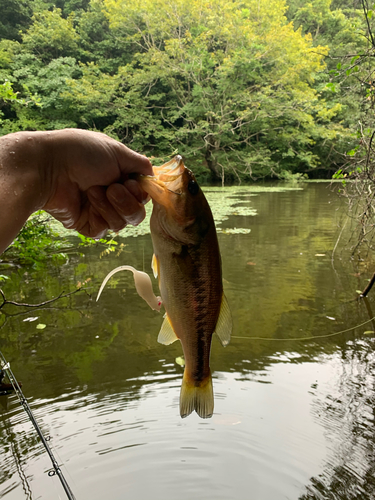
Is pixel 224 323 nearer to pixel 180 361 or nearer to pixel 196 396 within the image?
pixel 196 396

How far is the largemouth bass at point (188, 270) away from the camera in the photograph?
4.16 feet

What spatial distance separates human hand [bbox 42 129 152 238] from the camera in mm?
1417

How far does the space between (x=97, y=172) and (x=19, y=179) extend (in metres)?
0.28

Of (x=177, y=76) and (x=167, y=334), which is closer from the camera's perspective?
(x=167, y=334)

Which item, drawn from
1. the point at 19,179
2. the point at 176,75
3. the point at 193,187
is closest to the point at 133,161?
the point at 193,187

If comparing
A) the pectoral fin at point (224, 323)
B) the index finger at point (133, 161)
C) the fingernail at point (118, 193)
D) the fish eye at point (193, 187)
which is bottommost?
the pectoral fin at point (224, 323)

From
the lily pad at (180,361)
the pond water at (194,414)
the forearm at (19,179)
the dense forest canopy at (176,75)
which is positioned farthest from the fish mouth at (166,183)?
the dense forest canopy at (176,75)

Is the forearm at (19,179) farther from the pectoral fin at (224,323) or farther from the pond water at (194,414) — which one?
the pond water at (194,414)

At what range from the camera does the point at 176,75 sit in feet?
74.6

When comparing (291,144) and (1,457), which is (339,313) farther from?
(291,144)

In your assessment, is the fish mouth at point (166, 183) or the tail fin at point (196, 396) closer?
the fish mouth at point (166, 183)

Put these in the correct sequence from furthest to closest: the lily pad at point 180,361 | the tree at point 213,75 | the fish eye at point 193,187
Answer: the tree at point 213,75, the lily pad at point 180,361, the fish eye at point 193,187

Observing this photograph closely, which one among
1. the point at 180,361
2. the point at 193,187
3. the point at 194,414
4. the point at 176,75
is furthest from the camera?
the point at 176,75

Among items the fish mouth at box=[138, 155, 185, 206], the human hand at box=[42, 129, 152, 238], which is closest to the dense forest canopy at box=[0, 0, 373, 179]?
the human hand at box=[42, 129, 152, 238]
